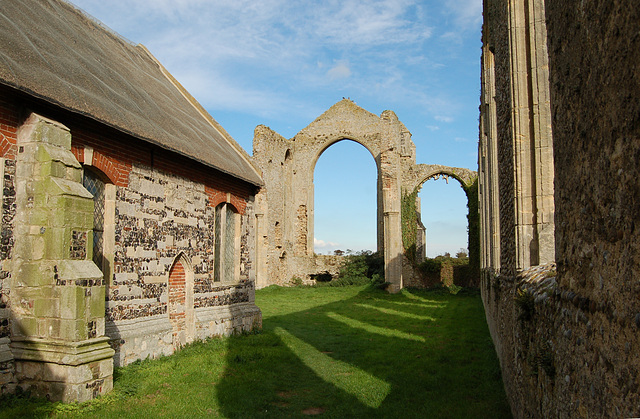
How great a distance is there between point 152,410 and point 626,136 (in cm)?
643

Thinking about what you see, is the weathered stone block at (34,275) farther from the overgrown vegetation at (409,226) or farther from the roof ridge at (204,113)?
the overgrown vegetation at (409,226)

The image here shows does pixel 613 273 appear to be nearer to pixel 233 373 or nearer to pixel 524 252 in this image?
pixel 524 252

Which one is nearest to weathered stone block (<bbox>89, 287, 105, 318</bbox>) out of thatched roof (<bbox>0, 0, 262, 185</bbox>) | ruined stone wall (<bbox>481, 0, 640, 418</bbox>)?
thatched roof (<bbox>0, 0, 262, 185</bbox>)

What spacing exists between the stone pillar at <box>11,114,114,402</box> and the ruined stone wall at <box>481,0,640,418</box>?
5611mm

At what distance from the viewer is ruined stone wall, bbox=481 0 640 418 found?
1845 mm

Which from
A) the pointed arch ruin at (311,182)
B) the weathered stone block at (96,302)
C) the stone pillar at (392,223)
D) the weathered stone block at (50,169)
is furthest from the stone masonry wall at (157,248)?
the pointed arch ruin at (311,182)

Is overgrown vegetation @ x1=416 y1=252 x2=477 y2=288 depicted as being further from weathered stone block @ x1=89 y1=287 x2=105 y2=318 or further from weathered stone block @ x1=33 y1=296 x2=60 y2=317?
weathered stone block @ x1=33 y1=296 x2=60 y2=317

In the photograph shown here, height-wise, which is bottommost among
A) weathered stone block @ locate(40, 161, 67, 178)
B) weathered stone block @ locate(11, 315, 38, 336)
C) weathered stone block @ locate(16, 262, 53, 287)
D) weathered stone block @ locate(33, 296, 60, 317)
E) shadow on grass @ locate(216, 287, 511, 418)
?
shadow on grass @ locate(216, 287, 511, 418)

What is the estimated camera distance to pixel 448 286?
87.6ft

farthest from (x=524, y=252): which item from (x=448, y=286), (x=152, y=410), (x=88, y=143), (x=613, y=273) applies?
(x=448, y=286)

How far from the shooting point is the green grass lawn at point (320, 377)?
6434mm

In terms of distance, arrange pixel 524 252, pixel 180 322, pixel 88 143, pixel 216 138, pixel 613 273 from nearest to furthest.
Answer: pixel 613 273
pixel 524 252
pixel 88 143
pixel 180 322
pixel 216 138

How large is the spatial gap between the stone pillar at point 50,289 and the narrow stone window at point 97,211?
149 centimetres

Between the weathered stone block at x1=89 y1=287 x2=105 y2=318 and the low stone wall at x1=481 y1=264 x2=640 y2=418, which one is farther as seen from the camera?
the weathered stone block at x1=89 y1=287 x2=105 y2=318
